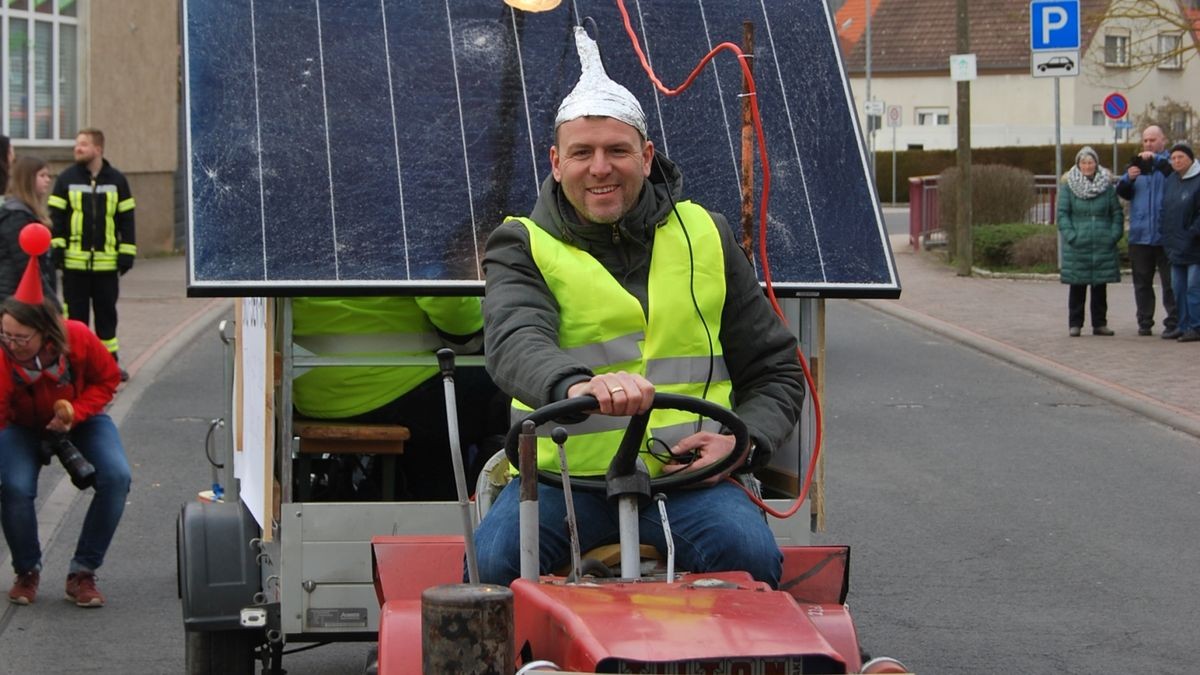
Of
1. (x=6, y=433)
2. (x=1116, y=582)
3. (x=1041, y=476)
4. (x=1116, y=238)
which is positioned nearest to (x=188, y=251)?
(x=6, y=433)

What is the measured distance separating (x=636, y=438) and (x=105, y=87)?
87.5ft

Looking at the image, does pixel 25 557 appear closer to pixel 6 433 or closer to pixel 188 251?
pixel 6 433

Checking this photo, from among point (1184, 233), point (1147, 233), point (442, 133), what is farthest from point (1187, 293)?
point (442, 133)

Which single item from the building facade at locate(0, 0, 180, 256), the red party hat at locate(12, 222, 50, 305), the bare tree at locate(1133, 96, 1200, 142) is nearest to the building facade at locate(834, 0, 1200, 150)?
the bare tree at locate(1133, 96, 1200, 142)

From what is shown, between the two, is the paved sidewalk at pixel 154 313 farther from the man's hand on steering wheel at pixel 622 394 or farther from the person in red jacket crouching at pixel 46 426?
the man's hand on steering wheel at pixel 622 394

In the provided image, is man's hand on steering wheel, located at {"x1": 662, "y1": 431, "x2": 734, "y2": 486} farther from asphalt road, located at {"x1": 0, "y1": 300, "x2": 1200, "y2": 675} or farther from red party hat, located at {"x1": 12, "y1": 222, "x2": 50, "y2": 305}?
red party hat, located at {"x1": 12, "y1": 222, "x2": 50, "y2": 305}

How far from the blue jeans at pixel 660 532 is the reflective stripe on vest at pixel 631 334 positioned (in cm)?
12

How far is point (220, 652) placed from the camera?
244 inches

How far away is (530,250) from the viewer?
473 cm

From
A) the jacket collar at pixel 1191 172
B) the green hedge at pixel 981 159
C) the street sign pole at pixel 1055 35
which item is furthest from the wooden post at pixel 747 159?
the green hedge at pixel 981 159

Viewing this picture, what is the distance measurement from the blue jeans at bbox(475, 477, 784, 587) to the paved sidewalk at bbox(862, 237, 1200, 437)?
957 centimetres

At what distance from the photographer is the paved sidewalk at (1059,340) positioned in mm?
14980

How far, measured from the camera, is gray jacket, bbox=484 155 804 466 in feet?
14.4

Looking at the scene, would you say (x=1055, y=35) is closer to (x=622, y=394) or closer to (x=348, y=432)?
(x=348, y=432)
